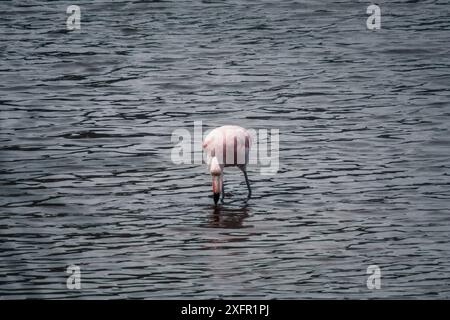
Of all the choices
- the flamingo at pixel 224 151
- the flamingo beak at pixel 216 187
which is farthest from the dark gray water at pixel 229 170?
the flamingo at pixel 224 151

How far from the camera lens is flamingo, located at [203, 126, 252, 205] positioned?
1545 centimetres

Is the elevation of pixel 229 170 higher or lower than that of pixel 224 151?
lower

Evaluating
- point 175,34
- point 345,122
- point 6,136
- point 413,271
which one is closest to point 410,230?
point 413,271

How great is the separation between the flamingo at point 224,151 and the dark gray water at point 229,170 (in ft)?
0.95

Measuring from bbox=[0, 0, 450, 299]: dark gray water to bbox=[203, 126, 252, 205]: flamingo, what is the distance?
291 mm

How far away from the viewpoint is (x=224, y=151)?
15.5m

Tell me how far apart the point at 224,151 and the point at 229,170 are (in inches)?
62.8

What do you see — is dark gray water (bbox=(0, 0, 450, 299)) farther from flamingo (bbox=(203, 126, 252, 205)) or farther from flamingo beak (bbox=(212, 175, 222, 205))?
flamingo (bbox=(203, 126, 252, 205))

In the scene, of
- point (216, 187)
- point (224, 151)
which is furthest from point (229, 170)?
point (216, 187)

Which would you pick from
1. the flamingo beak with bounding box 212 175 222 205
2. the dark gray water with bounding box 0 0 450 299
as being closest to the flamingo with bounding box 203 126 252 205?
the flamingo beak with bounding box 212 175 222 205

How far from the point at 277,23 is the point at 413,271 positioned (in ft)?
35.3

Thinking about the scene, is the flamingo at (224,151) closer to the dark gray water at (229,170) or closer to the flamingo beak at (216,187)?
the flamingo beak at (216,187)

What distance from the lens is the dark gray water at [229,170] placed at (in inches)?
523

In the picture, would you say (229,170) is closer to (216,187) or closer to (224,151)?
(224,151)
